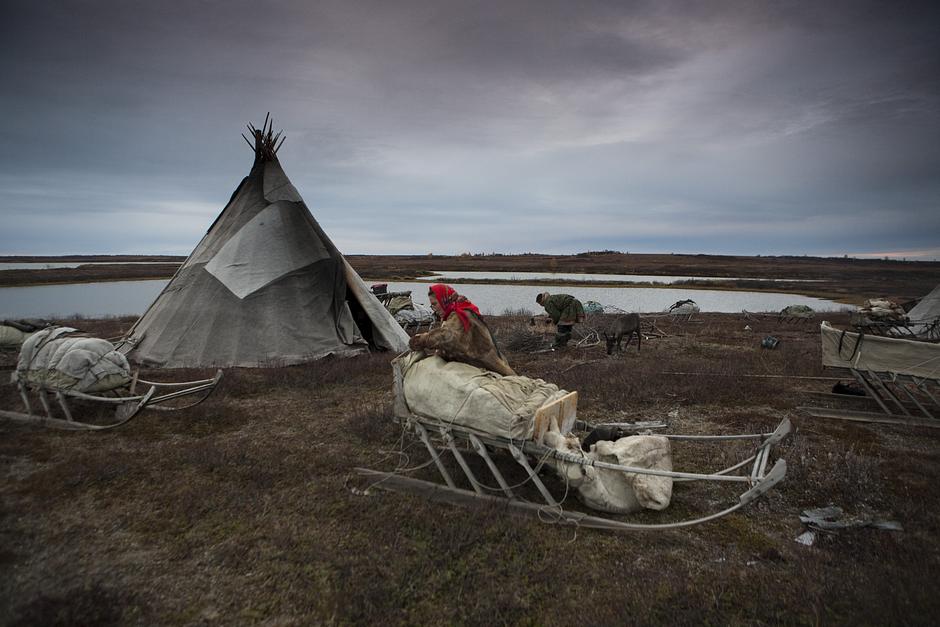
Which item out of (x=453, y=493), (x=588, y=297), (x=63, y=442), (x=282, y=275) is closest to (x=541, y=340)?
(x=282, y=275)

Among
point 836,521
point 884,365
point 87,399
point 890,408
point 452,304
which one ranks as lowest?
point 890,408

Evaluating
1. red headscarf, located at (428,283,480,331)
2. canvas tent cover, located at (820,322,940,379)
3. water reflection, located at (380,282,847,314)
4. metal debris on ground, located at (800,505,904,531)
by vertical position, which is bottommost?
water reflection, located at (380,282,847,314)

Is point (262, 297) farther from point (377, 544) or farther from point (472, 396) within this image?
point (377, 544)

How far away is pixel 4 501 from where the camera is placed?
15.1ft

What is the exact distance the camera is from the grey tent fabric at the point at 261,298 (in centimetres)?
1042

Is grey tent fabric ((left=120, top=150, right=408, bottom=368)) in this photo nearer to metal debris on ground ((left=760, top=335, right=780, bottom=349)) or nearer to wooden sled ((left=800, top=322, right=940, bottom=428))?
wooden sled ((left=800, top=322, right=940, bottom=428))

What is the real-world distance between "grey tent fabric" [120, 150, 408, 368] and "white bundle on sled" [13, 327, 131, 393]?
3156 mm

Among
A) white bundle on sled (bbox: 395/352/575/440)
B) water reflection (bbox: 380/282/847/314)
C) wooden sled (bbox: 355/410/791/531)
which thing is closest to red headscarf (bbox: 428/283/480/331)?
white bundle on sled (bbox: 395/352/575/440)

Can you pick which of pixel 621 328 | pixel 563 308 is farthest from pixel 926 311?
pixel 563 308

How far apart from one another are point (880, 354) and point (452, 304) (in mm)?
6286

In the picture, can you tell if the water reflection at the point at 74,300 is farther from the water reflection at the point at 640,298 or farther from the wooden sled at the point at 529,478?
the wooden sled at the point at 529,478

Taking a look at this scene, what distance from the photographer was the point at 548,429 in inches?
190

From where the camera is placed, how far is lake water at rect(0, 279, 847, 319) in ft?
87.9

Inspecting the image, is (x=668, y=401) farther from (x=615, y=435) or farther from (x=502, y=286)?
(x=502, y=286)
